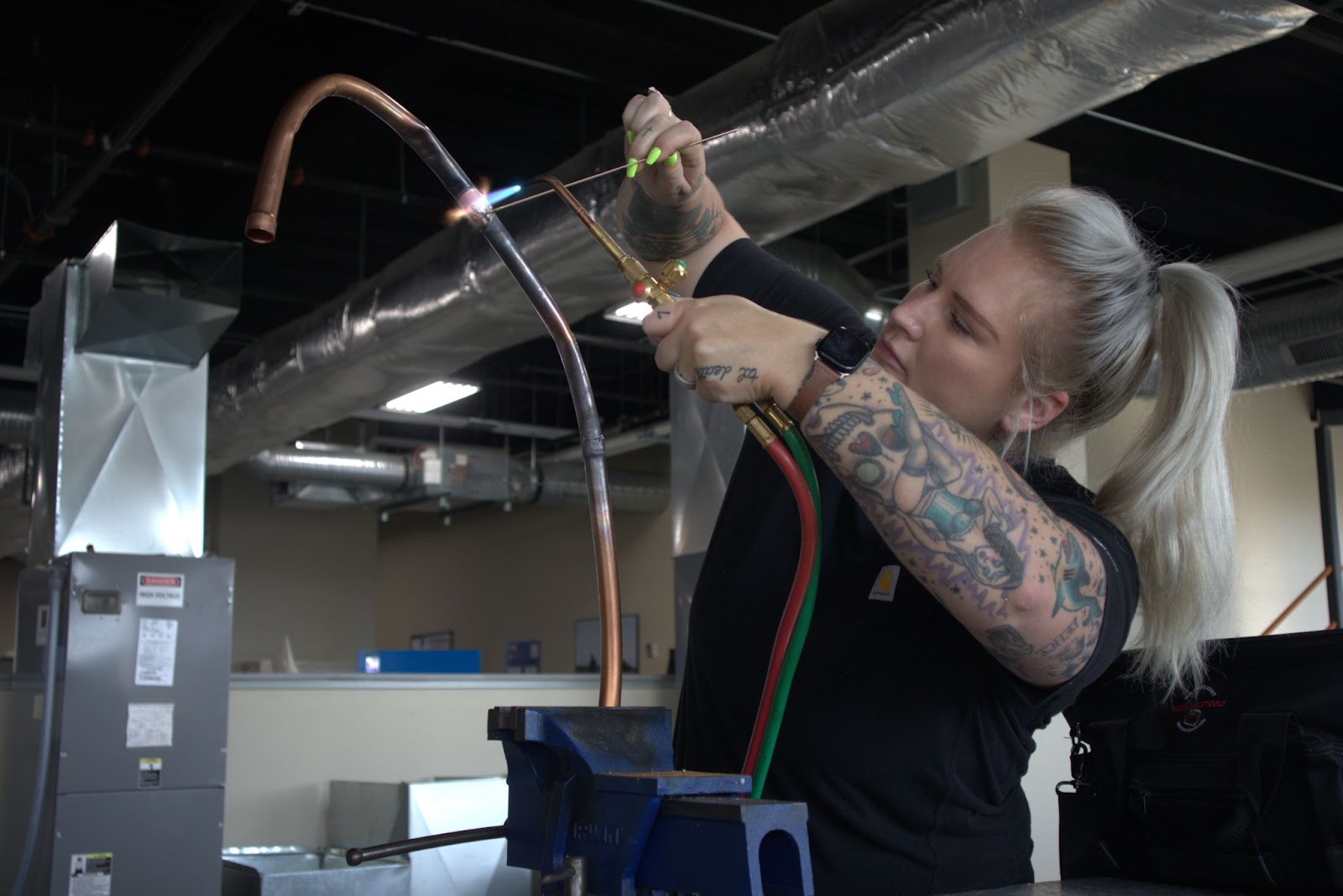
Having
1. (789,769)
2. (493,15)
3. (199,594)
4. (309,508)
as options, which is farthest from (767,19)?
(309,508)

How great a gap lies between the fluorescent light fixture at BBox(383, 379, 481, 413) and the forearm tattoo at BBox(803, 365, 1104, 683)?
19.0 ft

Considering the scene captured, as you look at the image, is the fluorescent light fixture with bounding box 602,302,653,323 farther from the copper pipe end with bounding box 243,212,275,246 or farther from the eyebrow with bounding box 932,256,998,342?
the copper pipe end with bounding box 243,212,275,246

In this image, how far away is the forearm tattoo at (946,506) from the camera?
0.87 meters

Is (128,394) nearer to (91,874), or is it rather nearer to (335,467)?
(91,874)

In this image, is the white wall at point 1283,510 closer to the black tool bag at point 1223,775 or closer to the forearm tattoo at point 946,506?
the black tool bag at point 1223,775

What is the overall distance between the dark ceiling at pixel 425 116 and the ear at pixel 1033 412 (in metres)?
2.08

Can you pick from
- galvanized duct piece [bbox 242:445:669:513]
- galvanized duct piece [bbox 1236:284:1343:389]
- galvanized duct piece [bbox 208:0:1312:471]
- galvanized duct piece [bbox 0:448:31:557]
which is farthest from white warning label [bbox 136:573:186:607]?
galvanized duct piece [bbox 0:448:31:557]

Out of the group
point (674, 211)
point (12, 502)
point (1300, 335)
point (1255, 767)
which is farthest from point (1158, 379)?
point (12, 502)

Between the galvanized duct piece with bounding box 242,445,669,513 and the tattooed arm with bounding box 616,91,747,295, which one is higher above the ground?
the galvanized duct piece with bounding box 242,445,669,513

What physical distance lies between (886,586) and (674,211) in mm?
542

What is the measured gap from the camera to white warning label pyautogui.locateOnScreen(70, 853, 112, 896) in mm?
2709

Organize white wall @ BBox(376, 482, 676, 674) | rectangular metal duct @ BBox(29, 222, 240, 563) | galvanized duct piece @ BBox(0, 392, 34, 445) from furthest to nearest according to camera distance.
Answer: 1. white wall @ BBox(376, 482, 676, 674)
2. galvanized duct piece @ BBox(0, 392, 34, 445)
3. rectangular metal duct @ BBox(29, 222, 240, 563)

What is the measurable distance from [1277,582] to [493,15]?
16.9 ft

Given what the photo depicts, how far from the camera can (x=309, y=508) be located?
9477 mm
